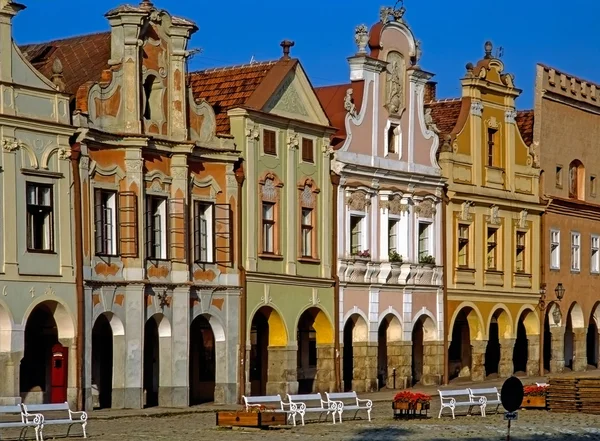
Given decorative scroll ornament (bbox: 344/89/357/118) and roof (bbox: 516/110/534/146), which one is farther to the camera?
roof (bbox: 516/110/534/146)

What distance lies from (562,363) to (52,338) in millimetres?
25155

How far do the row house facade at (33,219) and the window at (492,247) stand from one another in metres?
21.4

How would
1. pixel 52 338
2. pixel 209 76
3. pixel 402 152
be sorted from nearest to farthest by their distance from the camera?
pixel 52 338
pixel 209 76
pixel 402 152

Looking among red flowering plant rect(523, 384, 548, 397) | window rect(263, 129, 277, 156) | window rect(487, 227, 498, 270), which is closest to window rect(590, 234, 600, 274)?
window rect(487, 227, 498, 270)

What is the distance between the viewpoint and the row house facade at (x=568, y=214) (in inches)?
2576

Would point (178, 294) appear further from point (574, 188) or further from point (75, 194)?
point (574, 188)

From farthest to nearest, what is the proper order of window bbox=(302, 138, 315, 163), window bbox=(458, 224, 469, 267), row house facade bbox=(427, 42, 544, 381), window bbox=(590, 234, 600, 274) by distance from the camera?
window bbox=(590, 234, 600, 274) → window bbox=(458, 224, 469, 267) → row house facade bbox=(427, 42, 544, 381) → window bbox=(302, 138, 315, 163)

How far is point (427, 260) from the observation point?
193ft

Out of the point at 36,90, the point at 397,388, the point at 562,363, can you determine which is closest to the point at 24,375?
the point at 36,90

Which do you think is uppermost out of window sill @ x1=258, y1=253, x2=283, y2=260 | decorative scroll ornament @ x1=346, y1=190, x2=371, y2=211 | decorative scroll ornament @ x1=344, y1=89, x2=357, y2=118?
decorative scroll ornament @ x1=344, y1=89, x2=357, y2=118

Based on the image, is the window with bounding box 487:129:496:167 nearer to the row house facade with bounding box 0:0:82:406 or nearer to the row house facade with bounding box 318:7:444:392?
the row house facade with bounding box 318:7:444:392

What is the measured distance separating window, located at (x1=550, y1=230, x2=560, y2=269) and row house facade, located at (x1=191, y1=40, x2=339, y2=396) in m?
14.1

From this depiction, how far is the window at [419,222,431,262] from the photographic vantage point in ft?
194

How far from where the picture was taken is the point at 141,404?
4634 cm
